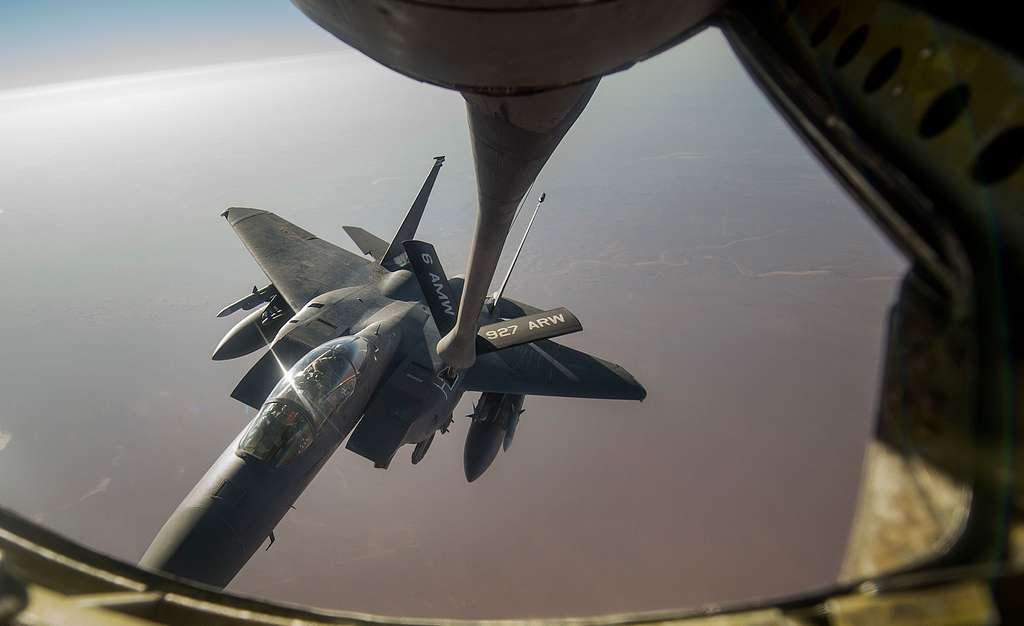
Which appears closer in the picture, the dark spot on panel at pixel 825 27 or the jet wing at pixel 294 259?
the dark spot on panel at pixel 825 27

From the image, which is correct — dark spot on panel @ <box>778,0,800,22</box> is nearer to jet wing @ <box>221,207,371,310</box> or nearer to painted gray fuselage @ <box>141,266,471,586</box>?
painted gray fuselage @ <box>141,266,471,586</box>

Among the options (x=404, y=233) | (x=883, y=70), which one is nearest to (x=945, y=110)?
(x=883, y=70)

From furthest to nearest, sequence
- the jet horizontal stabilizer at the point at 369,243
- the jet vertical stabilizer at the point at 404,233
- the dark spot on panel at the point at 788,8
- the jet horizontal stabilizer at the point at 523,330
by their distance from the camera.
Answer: the jet horizontal stabilizer at the point at 369,243, the jet vertical stabilizer at the point at 404,233, the jet horizontal stabilizer at the point at 523,330, the dark spot on panel at the point at 788,8

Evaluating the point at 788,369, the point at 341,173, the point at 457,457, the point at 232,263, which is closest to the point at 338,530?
the point at 457,457

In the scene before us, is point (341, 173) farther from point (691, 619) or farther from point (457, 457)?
point (691, 619)

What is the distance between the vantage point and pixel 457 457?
64.6 meters

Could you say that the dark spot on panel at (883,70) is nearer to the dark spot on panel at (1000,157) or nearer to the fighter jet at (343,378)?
the dark spot on panel at (1000,157)

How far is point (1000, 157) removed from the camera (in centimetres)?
139

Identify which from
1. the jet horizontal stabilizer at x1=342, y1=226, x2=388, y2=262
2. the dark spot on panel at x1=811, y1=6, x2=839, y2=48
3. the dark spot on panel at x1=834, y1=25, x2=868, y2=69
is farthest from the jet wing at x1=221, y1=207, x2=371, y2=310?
the dark spot on panel at x1=834, y1=25, x2=868, y2=69

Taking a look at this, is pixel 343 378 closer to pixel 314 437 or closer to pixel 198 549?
pixel 314 437

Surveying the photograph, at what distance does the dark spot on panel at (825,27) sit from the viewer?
2.07m

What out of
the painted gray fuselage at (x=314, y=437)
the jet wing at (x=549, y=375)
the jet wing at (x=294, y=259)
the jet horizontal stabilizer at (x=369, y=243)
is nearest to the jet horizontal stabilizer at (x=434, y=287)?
the painted gray fuselage at (x=314, y=437)

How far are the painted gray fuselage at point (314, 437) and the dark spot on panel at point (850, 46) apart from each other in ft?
29.8

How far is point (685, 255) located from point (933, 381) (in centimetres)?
13146
